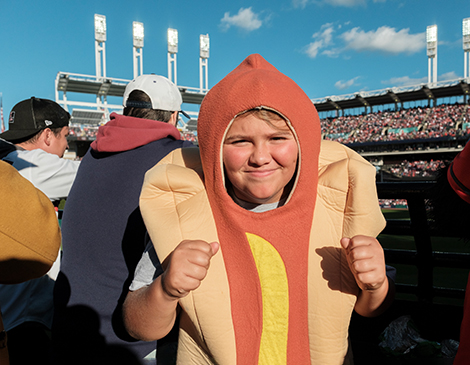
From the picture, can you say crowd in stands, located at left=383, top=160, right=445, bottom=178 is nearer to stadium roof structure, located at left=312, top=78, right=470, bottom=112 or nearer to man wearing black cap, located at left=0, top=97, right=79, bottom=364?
stadium roof structure, located at left=312, top=78, right=470, bottom=112

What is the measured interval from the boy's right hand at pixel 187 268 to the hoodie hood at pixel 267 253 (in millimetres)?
130

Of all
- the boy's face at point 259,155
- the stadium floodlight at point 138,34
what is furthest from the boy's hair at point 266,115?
the stadium floodlight at point 138,34

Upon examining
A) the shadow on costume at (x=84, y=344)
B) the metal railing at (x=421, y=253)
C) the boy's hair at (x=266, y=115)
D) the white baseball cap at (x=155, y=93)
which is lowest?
the shadow on costume at (x=84, y=344)

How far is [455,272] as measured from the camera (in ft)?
18.4

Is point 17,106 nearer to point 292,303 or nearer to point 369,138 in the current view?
point 292,303

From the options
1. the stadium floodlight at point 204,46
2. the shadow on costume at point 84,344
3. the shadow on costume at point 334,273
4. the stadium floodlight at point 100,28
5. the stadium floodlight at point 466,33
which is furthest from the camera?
the stadium floodlight at point 204,46

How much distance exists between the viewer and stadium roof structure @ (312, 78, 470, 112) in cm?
3020

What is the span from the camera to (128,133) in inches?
60.4

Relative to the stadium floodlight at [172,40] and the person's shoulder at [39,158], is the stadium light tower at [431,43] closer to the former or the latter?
the stadium floodlight at [172,40]

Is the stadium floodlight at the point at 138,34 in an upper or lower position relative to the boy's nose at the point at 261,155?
upper

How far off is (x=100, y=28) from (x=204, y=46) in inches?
477

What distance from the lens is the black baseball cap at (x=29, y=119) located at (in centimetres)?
217

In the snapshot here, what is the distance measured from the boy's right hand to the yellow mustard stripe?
0.56ft

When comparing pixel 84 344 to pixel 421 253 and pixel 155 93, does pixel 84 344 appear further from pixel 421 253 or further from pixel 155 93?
pixel 421 253
